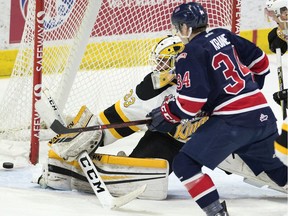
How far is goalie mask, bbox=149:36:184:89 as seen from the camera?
3855 millimetres

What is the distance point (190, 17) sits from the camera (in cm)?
349

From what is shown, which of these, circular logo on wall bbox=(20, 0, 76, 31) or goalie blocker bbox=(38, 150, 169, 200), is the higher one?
circular logo on wall bbox=(20, 0, 76, 31)

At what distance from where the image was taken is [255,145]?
3566mm

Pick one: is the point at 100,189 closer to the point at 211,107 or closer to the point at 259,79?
the point at 211,107

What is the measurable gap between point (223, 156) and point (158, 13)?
7.09ft

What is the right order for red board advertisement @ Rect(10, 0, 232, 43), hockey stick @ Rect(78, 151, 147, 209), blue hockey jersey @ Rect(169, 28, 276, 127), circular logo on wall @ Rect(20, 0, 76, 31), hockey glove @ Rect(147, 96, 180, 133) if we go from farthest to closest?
1. red board advertisement @ Rect(10, 0, 232, 43)
2. circular logo on wall @ Rect(20, 0, 76, 31)
3. hockey stick @ Rect(78, 151, 147, 209)
4. hockey glove @ Rect(147, 96, 180, 133)
5. blue hockey jersey @ Rect(169, 28, 276, 127)

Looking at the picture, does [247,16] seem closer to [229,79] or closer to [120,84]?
[120,84]

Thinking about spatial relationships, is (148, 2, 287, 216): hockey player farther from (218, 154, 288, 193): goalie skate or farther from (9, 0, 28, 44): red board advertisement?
(9, 0, 28, 44): red board advertisement

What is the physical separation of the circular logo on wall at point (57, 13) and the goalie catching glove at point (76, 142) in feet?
3.88

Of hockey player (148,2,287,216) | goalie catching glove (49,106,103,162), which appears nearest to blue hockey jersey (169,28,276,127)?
hockey player (148,2,287,216)

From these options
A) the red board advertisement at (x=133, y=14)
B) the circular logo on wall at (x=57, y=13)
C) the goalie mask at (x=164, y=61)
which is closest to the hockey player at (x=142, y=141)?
the goalie mask at (x=164, y=61)

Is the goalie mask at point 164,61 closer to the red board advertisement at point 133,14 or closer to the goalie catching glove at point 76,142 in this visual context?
the goalie catching glove at point 76,142

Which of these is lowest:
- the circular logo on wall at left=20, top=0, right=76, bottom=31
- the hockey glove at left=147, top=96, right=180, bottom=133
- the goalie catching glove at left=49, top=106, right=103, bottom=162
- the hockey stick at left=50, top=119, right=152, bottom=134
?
the goalie catching glove at left=49, top=106, right=103, bottom=162

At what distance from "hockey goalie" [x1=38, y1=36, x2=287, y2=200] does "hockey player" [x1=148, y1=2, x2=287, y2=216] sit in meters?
0.29
